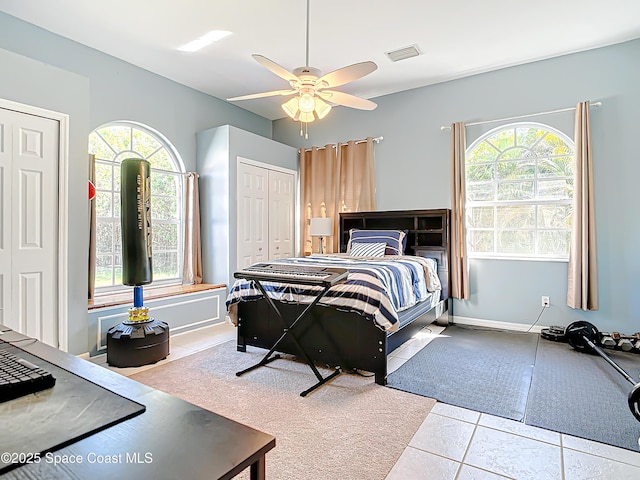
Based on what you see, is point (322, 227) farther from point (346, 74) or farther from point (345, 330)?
point (346, 74)

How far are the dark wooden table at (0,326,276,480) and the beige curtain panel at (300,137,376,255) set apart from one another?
4.44 m

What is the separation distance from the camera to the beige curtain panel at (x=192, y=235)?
4527mm

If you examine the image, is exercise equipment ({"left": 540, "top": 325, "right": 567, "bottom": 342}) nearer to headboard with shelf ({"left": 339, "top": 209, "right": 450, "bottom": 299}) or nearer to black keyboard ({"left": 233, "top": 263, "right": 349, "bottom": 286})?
headboard with shelf ({"left": 339, "top": 209, "right": 450, "bottom": 299})

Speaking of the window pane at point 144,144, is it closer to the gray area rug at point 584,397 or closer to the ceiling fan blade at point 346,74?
the ceiling fan blade at point 346,74

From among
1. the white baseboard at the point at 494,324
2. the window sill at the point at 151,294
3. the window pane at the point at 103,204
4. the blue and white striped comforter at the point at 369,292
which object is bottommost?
the white baseboard at the point at 494,324

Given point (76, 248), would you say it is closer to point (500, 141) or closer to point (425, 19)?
point (425, 19)

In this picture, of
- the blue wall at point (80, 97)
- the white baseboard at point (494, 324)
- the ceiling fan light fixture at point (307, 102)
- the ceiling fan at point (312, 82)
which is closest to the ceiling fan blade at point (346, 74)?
the ceiling fan at point (312, 82)

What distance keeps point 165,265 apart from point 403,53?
3588 mm

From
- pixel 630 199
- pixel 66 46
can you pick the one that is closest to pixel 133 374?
pixel 66 46

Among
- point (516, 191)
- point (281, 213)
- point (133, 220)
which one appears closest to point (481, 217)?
point (516, 191)

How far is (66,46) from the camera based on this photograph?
353 centimetres

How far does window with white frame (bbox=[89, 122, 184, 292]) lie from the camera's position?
389cm

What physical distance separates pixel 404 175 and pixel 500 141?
116cm

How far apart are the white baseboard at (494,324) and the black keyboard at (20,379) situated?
4.33m
